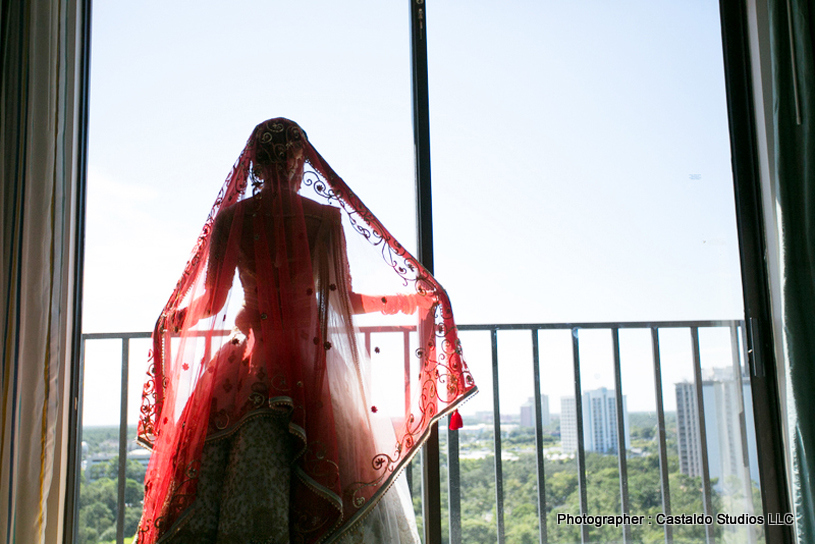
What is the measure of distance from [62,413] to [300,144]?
1254 mm

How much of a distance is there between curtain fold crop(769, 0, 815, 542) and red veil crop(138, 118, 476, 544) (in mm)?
1249

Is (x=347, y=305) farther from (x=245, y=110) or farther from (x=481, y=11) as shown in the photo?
(x=481, y=11)

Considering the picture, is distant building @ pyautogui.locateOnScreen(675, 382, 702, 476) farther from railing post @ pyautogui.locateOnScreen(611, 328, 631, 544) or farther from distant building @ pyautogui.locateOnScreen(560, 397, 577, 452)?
distant building @ pyautogui.locateOnScreen(560, 397, 577, 452)

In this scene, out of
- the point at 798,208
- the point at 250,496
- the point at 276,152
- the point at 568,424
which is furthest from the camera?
the point at 568,424

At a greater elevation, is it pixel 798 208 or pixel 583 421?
pixel 798 208

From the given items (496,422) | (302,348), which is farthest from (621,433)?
(302,348)

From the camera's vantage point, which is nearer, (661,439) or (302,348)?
(302,348)

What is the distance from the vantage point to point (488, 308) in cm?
233

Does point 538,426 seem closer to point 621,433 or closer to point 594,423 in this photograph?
point 594,423

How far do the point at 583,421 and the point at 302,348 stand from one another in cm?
128

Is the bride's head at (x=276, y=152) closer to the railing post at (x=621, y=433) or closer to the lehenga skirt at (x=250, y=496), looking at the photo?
the lehenga skirt at (x=250, y=496)

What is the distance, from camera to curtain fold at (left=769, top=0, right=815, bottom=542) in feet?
6.89

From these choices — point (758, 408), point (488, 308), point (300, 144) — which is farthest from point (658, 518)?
point (300, 144)

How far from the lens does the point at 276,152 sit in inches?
66.6
